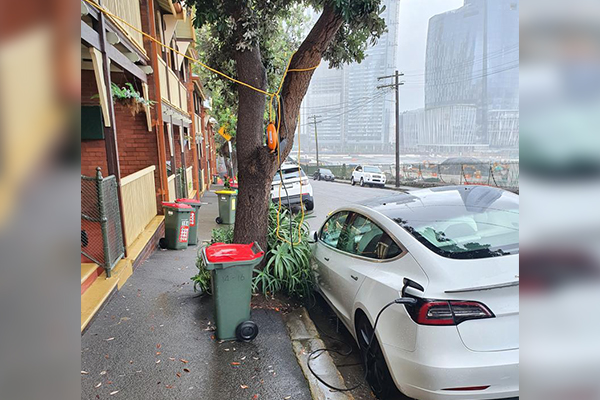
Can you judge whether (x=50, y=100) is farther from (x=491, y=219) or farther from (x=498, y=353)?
(x=491, y=219)

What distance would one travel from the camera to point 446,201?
371 cm

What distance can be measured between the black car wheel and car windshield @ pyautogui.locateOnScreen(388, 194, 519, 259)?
36.8 inches

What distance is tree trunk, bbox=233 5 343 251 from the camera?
17.3 feet

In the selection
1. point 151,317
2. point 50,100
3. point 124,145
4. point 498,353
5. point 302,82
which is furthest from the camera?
point 124,145

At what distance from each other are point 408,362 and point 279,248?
2951mm

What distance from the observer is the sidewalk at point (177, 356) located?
316 cm

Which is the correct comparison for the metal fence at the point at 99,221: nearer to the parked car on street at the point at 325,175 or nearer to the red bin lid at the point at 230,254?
the red bin lid at the point at 230,254

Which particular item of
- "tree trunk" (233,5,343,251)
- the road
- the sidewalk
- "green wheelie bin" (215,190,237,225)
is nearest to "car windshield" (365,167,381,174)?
the road

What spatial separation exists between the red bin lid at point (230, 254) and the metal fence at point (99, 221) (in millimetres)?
1810

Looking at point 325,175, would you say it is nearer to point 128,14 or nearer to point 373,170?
point 373,170

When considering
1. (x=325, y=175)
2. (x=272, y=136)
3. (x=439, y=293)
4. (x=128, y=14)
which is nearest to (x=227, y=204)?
(x=128, y=14)

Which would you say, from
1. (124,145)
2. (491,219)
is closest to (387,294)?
(491,219)

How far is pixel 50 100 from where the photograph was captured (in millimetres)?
508

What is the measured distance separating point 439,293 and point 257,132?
3.58 m
